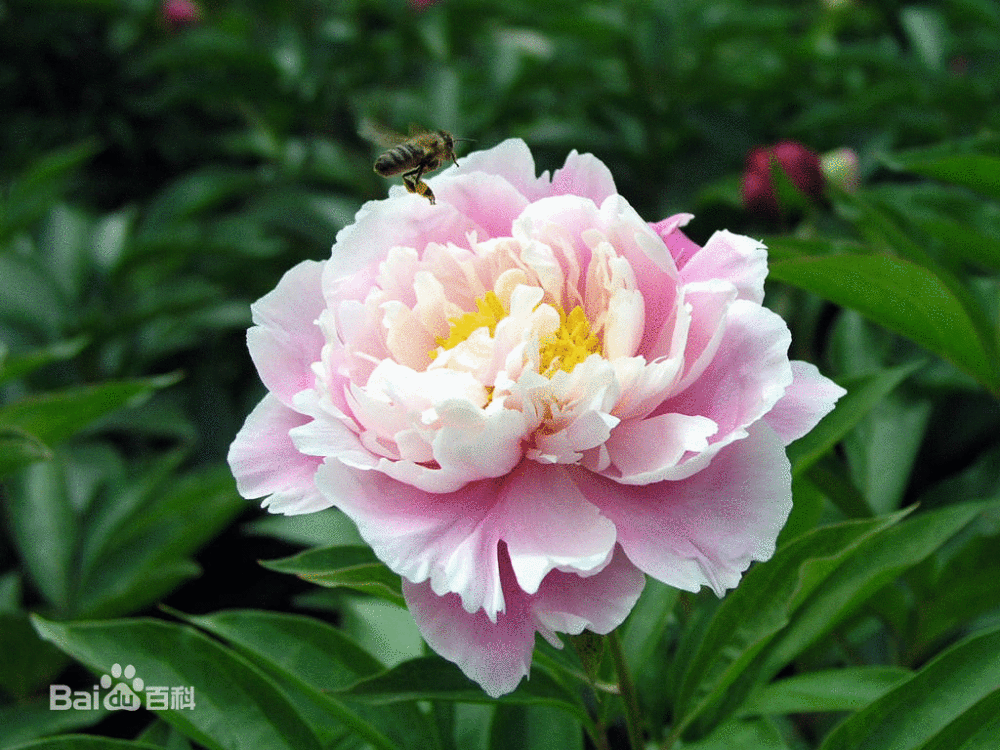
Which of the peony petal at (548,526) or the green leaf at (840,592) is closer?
the peony petal at (548,526)

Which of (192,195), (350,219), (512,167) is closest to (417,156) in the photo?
(512,167)

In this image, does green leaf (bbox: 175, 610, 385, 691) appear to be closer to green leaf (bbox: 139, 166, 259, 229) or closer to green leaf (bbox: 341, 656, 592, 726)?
green leaf (bbox: 341, 656, 592, 726)

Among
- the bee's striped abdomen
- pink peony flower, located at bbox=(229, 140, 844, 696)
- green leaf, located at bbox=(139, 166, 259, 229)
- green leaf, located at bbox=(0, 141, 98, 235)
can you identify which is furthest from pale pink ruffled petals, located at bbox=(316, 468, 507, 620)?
green leaf, located at bbox=(139, 166, 259, 229)

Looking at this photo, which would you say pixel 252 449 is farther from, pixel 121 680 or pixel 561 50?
pixel 561 50

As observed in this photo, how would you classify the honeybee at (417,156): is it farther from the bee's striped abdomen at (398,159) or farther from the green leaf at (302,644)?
the green leaf at (302,644)

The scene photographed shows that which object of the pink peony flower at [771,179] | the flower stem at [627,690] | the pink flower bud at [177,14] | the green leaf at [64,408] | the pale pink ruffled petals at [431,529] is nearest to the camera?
the pale pink ruffled petals at [431,529]

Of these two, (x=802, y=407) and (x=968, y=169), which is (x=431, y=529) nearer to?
(x=802, y=407)

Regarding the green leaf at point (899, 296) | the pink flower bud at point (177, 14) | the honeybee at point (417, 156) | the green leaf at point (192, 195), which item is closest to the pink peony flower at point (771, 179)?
the green leaf at point (899, 296)
